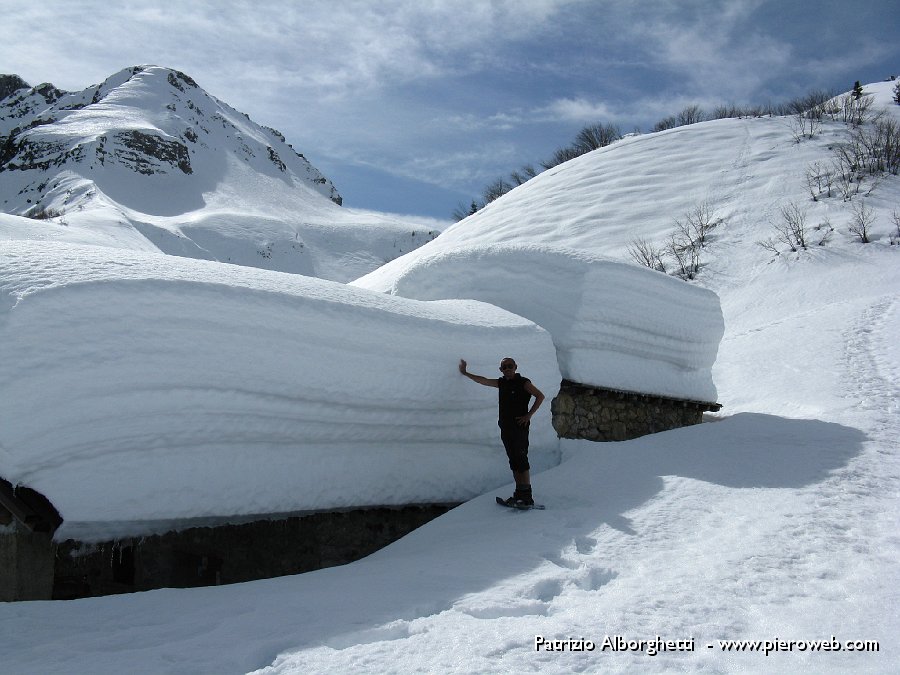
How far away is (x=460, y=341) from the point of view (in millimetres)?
5047

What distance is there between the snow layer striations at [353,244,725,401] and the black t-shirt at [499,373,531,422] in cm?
134

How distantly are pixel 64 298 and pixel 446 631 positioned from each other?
95.4 inches

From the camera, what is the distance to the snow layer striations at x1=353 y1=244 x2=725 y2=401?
6.12 m

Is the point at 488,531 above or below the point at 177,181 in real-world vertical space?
below

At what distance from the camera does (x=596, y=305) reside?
615 cm

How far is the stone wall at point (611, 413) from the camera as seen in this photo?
19.3ft

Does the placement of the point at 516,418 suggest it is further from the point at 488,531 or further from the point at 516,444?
the point at 488,531

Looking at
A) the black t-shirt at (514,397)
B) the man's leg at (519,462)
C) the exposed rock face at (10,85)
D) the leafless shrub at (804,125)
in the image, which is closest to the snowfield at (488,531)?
the man's leg at (519,462)

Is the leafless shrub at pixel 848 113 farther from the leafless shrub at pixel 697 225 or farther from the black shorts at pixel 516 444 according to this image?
the black shorts at pixel 516 444

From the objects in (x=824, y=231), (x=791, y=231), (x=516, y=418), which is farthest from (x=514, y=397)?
(x=824, y=231)

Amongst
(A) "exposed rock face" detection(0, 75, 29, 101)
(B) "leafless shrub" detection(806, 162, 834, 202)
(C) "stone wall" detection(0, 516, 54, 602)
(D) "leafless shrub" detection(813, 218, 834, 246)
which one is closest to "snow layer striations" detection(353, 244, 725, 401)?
(C) "stone wall" detection(0, 516, 54, 602)

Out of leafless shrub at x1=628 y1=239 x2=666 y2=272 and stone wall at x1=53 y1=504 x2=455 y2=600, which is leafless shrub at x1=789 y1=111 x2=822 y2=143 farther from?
stone wall at x1=53 y1=504 x2=455 y2=600

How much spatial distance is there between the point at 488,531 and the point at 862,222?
51.8 ft

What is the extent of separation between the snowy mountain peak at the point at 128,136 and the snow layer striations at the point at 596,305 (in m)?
37.1
